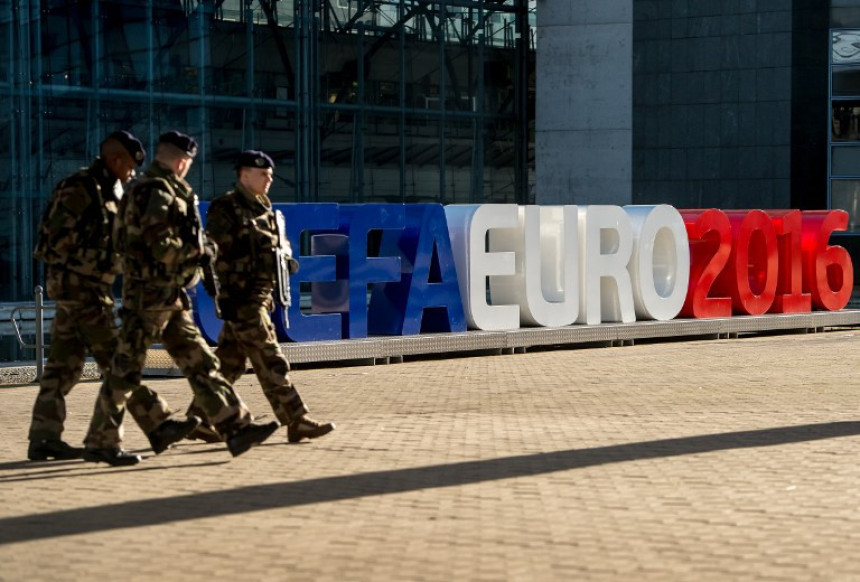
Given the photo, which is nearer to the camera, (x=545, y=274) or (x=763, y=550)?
(x=763, y=550)

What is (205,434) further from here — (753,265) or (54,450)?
(753,265)

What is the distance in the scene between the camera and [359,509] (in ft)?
26.6

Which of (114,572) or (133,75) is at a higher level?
(133,75)

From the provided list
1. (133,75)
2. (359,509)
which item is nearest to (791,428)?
(359,509)

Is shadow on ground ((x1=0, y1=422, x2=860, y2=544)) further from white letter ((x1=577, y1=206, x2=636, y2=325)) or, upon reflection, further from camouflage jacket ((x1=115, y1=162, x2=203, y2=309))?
white letter ((x1=577, y1=206, x2=636, y2=325))

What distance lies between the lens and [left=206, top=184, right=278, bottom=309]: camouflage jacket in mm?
10352

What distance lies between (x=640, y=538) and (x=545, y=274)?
13.8 m

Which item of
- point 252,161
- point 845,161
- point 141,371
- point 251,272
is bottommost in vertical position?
point 141,371

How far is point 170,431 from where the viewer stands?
9539mm

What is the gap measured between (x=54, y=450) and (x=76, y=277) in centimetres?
104

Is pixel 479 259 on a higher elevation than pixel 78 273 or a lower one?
lower

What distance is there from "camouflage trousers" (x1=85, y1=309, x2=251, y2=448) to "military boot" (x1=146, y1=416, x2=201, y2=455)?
0.40 ft

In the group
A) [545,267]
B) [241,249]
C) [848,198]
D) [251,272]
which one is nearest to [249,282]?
[251,272]

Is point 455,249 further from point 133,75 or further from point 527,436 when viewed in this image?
point 133,75
